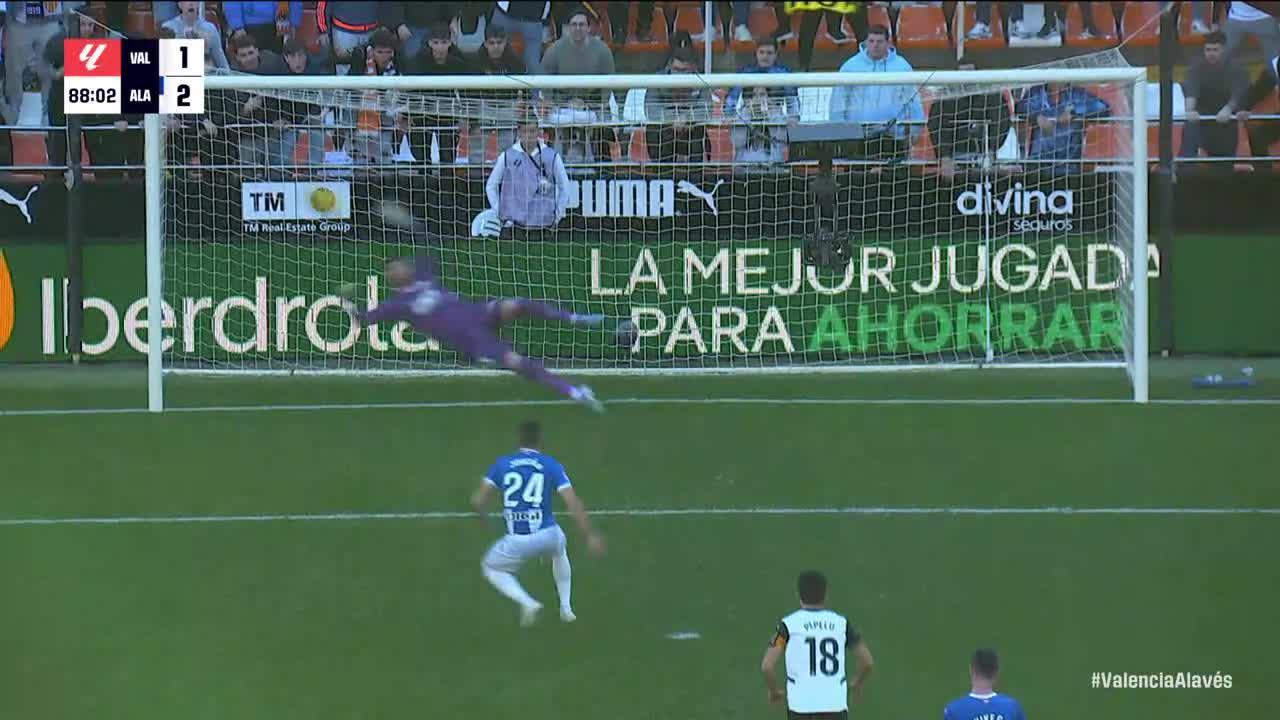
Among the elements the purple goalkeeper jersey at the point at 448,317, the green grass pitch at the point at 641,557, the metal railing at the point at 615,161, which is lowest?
the green grass pitch at the point at 641,557

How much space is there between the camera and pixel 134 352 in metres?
21.3

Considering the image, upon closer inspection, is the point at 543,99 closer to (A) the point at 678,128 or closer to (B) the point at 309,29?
(A) the point at 678,128

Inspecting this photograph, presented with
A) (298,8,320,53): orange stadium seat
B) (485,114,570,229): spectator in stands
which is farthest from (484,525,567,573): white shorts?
(298,8,320,53): orange stadium seat

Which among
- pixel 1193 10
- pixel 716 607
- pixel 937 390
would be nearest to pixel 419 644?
pixel 716 607

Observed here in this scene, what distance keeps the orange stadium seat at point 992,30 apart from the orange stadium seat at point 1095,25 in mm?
945

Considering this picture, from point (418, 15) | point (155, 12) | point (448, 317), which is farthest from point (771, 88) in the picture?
point (155, 12)

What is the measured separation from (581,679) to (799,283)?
1039cm

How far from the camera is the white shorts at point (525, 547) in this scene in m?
11.5

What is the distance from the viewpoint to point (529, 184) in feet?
67.8

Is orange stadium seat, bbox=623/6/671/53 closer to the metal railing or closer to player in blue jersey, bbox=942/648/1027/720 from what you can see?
the metal railing

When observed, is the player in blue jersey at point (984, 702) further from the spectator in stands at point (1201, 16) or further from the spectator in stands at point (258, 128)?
the spectator in stands at point (1201, 16)

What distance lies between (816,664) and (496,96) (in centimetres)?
1353

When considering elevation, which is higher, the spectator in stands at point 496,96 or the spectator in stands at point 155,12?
the spectator in stands at point 155,12

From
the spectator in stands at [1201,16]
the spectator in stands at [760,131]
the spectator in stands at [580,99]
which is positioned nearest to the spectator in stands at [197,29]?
the spectator in stands at [580,99]
